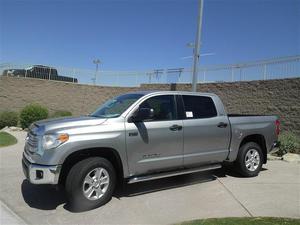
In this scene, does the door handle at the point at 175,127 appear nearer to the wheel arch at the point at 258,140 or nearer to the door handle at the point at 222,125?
the door handle at the point at 222,125

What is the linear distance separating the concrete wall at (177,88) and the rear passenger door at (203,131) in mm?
8186

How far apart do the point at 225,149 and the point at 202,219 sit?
257cm

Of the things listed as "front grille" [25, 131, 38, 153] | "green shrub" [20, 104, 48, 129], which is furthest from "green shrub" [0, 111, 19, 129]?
"front grille" [25, 131, 38, 153]

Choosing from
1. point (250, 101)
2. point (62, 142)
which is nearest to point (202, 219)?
point (62, 142)

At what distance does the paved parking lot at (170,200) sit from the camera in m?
5.30

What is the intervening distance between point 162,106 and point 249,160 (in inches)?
109

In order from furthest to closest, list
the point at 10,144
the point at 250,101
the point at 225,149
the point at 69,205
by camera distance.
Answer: the point at 250,101
the point at 10,144
the point at 225,149
the point at 69,205

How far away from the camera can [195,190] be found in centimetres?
676

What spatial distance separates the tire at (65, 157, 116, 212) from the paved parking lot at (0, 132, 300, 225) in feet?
0.47

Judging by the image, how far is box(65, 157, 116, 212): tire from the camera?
5.39 metres

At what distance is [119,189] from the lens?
674 centimetres

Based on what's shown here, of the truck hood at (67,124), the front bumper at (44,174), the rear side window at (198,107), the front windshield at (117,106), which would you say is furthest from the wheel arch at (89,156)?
the rear side window at (198,107)

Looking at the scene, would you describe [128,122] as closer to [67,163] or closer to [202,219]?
[67,163]

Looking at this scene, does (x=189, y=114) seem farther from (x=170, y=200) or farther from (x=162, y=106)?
(x=170, y=200)
